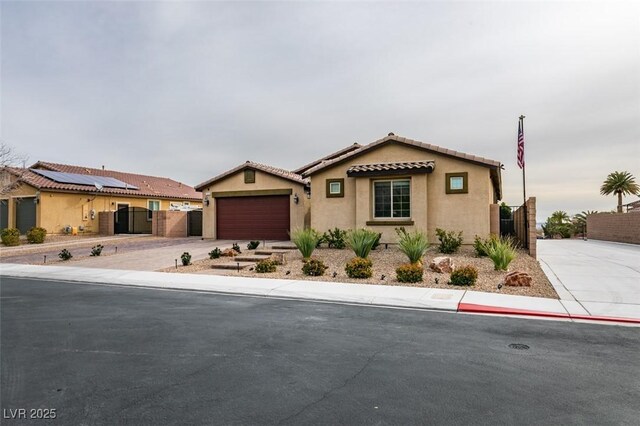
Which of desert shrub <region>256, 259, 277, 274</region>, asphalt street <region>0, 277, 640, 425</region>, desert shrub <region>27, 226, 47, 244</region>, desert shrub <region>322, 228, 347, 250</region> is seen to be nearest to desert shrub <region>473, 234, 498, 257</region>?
desert shrub <region>322, 228, 347, 250</region>

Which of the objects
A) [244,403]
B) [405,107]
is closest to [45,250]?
[405,107]

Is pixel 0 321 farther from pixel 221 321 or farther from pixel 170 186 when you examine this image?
pixel 170 186

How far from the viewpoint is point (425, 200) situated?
1722 cm

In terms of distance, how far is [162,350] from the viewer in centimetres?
585

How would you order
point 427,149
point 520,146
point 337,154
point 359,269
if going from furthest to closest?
point 337,154 < point 520,146 < point 427,149 < point 359,269

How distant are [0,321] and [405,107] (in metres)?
18.0

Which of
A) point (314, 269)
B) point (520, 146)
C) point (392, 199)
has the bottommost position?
point (314, 269)

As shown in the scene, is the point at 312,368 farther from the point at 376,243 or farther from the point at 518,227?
the point at 518,227

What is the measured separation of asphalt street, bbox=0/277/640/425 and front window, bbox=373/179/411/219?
9968 mm

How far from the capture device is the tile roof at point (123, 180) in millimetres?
27719

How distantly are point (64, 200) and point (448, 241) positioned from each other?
88.9ft

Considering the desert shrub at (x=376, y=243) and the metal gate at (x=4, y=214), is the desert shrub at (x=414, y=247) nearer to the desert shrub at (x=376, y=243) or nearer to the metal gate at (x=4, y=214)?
the desert shrub at (x=376, y=243)

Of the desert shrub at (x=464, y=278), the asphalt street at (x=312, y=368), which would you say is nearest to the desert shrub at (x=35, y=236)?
the asphalt street at (x=312, y=368)

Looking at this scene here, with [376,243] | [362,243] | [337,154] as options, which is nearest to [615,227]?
[337,154]
